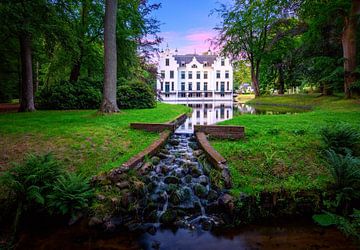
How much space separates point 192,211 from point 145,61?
83.1 feet

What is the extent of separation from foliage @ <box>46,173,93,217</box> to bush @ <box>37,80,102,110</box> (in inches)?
513

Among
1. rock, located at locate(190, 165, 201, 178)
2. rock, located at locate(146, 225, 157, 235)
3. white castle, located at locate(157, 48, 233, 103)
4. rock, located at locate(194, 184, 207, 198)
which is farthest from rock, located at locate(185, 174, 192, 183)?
white castle, located at locate(157, 48, 233, 103)

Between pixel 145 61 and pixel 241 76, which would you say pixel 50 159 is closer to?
pixel 145 61

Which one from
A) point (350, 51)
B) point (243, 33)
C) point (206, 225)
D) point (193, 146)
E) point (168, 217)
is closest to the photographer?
point (206, 225)

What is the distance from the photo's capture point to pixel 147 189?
5.19 m

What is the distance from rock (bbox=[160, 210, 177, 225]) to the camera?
174 inches

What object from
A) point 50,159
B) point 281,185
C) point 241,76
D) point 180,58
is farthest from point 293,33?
point 241,76

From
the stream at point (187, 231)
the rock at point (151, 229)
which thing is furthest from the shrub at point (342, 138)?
the rock at point (151, 229)

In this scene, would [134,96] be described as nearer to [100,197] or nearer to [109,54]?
[109,54]

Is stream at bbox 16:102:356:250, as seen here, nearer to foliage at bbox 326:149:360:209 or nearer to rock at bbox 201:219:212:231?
rock at bbox 201:219:212:231

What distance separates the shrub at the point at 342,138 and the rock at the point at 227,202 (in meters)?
2.93

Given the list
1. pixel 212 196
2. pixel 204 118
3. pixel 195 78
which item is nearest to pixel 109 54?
pixel 204 118

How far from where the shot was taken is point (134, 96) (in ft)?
56.7

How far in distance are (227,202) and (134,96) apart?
13.7m
